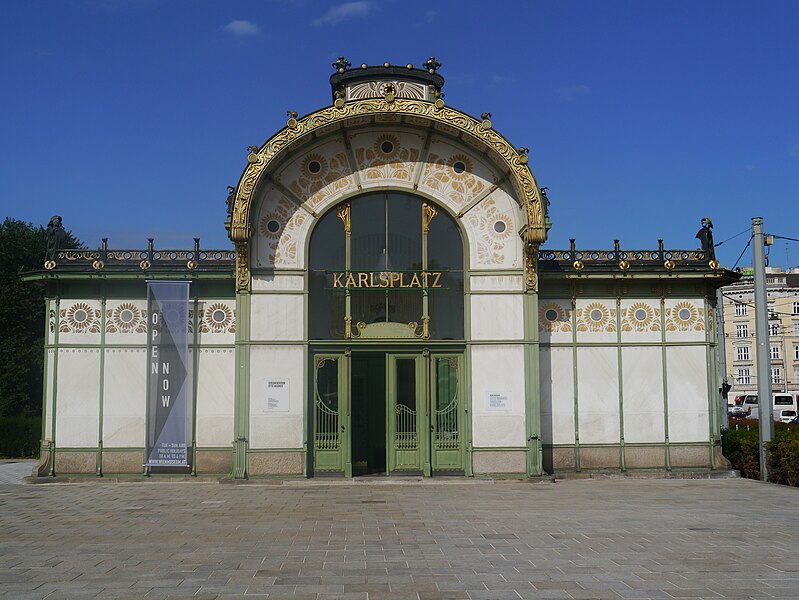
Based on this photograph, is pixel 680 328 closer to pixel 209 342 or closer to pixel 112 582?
pixel 209 342

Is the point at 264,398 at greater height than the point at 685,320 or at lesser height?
lesser

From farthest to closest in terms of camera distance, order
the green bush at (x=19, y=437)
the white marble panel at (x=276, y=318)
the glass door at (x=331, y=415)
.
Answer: the green bush at (x=19, y=437) → the white marble panel at (x=276, y=318) → the glass door at (x=331, y=415)

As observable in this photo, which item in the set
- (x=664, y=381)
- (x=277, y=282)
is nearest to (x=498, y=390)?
(x=664, y=381)

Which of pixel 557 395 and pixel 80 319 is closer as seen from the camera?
pixel 80 319

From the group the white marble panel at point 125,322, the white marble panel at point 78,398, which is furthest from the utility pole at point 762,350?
the white marble panel at point 78,398

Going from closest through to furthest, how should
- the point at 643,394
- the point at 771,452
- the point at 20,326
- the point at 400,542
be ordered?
1. the point at 400,542
2. the point at 771,452
3. the point at 643,394
4. the point at 20,326

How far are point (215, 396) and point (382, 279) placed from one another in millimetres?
4880

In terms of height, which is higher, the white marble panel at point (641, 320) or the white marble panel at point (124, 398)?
the white marble panel at point (641, 320)

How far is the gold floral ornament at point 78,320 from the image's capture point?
19203mm

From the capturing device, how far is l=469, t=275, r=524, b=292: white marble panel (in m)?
19.0

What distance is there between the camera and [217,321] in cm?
1933

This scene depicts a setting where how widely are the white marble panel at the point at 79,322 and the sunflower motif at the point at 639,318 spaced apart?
12.9 metres

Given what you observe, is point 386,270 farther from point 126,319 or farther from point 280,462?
point 126,319

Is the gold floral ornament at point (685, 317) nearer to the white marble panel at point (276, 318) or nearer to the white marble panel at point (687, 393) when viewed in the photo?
the white marble panel at point (687, 393)
